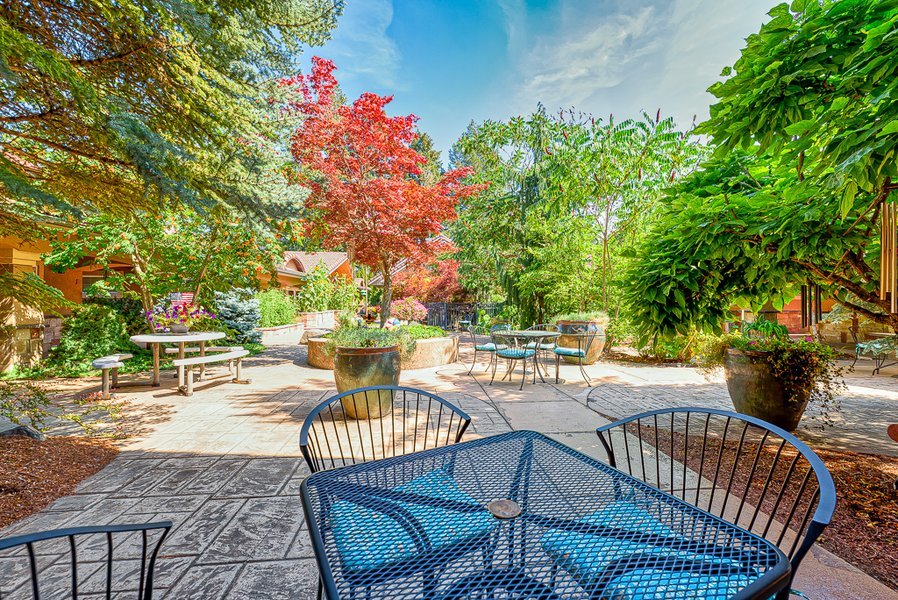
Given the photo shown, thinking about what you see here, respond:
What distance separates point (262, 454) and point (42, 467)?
56.2 inches

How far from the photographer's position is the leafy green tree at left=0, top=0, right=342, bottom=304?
7.27ft

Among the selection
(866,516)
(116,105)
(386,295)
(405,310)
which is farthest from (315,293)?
(866,516)

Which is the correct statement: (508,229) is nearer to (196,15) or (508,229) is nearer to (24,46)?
(196,15)

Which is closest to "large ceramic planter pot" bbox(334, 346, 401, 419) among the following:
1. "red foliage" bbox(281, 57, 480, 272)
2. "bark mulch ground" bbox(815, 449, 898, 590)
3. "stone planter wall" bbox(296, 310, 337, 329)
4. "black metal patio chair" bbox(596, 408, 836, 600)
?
"black metal patio chair" bbox(596, 408, 836, 600)

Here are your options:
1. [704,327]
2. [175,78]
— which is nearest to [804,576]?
[704,327]

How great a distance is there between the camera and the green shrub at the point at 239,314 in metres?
10.5

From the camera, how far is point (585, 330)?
710 centimetres

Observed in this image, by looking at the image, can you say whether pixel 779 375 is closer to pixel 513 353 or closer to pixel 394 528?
pixel 513 353

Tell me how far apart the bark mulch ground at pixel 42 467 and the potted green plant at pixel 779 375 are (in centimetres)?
527

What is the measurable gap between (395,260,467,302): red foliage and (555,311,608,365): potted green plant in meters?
8.51

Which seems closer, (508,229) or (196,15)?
(196,15)

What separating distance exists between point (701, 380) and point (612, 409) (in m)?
2.68

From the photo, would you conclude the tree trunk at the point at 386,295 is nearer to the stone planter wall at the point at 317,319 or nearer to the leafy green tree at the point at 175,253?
the leafy green tree at the point at 175,253

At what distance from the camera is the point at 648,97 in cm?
713
